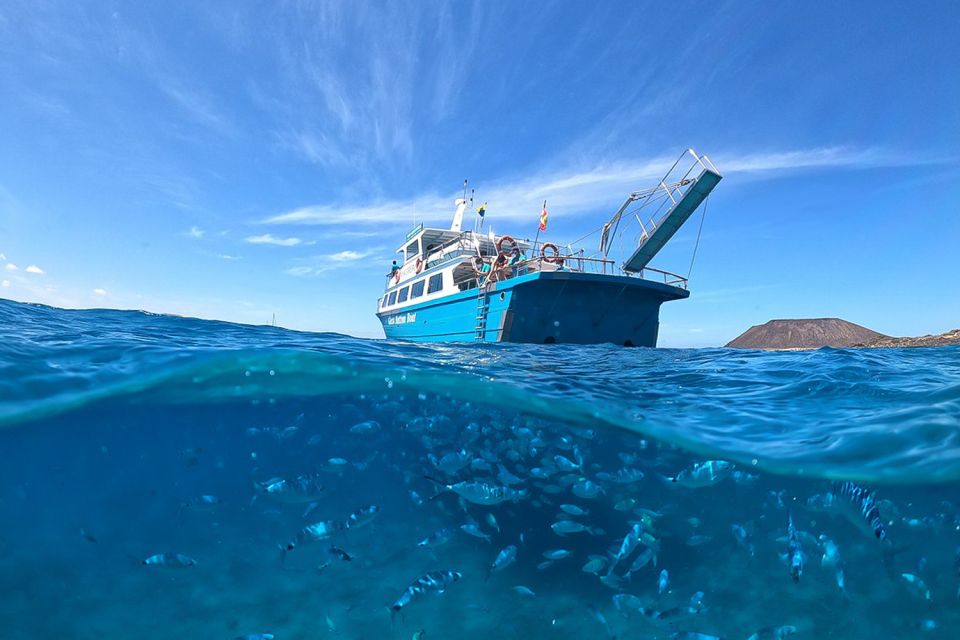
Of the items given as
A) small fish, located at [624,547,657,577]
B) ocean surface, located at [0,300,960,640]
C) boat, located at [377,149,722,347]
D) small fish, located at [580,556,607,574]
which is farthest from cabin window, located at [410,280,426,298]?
small fish, located at [580,556,607,574]

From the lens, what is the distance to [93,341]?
20.6ft

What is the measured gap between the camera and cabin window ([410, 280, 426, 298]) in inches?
953

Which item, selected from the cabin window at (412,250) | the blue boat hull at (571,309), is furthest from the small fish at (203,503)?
the cabin window at (412,250)

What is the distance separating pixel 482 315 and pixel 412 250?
12900mm

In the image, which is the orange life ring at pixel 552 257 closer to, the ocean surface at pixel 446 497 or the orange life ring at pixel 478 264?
the orange life ring at pixel 478 264

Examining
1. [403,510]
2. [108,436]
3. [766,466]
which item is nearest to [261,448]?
[108,436]

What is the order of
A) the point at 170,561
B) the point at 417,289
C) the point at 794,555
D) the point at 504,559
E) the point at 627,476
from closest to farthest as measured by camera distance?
1. the point at 170,561
2. the point at 504,559
3. the point at 794,555
4. the point at 627,476
5. the point at 417,289

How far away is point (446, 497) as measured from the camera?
19.1ft

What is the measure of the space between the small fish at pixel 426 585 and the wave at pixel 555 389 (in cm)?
242

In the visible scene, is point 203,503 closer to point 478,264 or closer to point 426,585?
point 426,585

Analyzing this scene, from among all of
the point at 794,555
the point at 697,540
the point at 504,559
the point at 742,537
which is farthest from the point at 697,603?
the point at 504,559

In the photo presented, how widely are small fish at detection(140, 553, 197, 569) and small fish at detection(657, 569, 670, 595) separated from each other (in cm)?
510

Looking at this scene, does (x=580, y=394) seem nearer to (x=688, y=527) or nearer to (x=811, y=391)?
(x=688, y=527)

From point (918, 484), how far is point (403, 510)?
6.47m
